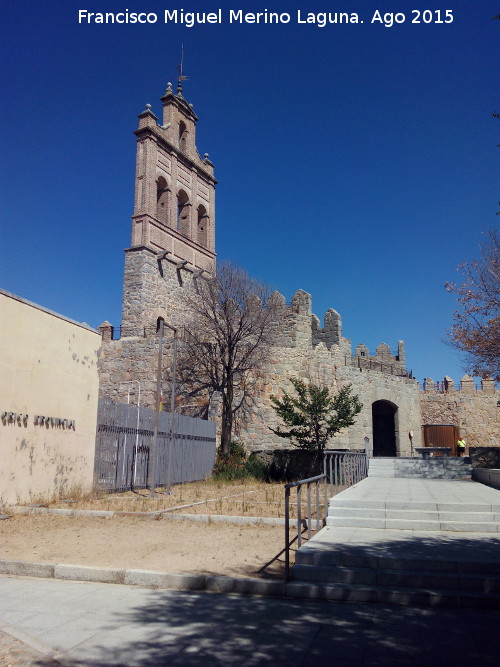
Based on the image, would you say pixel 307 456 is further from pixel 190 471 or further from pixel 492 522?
pixel 492 522

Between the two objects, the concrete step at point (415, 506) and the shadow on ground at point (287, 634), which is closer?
the shadow on ground at point (287, 634)

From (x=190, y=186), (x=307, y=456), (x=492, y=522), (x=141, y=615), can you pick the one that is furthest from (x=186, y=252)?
(x=141, y=615)

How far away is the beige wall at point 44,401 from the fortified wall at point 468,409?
912 inches

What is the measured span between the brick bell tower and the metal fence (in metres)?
7.91

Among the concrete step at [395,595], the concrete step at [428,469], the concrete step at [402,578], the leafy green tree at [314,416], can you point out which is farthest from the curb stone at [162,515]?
the leafy green tree at [314,416]

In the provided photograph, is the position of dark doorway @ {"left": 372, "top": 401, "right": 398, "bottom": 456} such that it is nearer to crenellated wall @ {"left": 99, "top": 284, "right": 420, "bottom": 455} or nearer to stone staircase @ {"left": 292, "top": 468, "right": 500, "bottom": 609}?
crenellated wall @ {"left": 99, "top": 284, "right": 420, "bottom": 455}

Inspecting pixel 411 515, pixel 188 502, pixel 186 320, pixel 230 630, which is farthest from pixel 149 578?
pixel 186 320

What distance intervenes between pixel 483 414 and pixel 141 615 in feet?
98.2

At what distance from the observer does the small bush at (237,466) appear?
18481mm

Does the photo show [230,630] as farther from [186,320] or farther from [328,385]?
[186,320]

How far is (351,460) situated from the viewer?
13.3 metres

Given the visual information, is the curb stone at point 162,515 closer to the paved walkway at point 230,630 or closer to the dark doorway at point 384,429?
the paved walkway at point 230,630

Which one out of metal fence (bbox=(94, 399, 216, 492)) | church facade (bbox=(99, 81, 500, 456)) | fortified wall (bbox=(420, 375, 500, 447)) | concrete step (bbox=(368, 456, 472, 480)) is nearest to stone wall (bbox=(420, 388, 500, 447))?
fortified wall (bbox=(420, 375, 500, 447))

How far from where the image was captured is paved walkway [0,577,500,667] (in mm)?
3926
